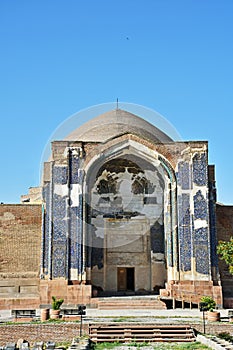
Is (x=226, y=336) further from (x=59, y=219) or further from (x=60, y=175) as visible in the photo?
(x=60, y=175)

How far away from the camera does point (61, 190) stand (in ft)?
66.6

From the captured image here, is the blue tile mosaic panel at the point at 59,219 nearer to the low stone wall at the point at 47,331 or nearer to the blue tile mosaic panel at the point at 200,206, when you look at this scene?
the blue tile mosaic panel at the point at 200,206

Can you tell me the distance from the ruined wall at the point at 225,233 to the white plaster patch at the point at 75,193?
21.5 feet

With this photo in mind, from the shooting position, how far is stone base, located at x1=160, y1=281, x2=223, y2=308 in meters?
19.2

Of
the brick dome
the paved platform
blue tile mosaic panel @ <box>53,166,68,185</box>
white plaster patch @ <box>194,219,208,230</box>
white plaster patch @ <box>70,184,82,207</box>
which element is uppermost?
the brick dome

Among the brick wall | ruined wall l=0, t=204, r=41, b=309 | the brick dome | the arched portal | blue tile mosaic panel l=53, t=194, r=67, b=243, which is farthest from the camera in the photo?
the brick dome

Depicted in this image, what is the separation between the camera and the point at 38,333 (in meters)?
14.1

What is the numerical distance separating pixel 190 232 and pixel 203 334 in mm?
6450

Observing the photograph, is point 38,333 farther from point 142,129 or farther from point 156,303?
point 142,129

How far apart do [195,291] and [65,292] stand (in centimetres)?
500

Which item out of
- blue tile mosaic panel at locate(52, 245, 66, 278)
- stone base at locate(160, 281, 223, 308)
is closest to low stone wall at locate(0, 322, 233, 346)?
stone base at locate(160, 281, 223, 308)

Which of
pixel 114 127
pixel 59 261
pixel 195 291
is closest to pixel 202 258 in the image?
pixel 195 291

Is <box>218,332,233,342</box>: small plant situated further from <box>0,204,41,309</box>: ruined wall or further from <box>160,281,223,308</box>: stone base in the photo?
<box>0,204,41,309</box>: ruined wall

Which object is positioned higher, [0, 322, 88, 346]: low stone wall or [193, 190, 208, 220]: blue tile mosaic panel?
[193, 190, 208, 220]: blue tile mosaic panel
